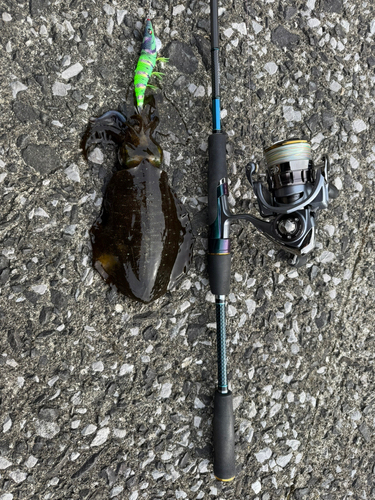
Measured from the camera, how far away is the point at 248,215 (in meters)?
1.21

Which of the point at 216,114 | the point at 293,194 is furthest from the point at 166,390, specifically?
the point at 216,114

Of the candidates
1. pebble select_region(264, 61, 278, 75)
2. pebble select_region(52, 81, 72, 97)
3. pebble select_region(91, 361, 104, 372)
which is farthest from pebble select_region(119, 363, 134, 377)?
pebble select_region(264, 61, 278, 75)

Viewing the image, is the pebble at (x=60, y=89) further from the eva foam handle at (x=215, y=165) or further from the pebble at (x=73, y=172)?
the eva foam handle at (x=215, y=165)

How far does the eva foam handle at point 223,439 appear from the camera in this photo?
49.5 inches

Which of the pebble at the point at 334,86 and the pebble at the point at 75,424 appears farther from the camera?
the pebble at the point at 334,86

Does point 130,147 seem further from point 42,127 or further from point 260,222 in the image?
point 260,222

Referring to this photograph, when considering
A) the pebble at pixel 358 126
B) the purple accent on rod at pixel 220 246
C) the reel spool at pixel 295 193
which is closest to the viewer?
the reel spool at pixel 295 193

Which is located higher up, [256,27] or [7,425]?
[256,27]

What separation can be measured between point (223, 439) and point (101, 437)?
38 centimetres

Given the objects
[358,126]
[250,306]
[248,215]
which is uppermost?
[358,126]

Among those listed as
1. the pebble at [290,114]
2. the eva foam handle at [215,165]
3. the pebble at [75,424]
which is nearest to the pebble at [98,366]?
the pebble at [75,424]

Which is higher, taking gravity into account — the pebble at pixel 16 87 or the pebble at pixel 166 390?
the pebble at pixel 16 87

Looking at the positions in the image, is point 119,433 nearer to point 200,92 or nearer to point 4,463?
point 4,463

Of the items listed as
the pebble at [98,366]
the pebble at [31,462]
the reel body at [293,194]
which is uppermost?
the reel body at [293,194]
